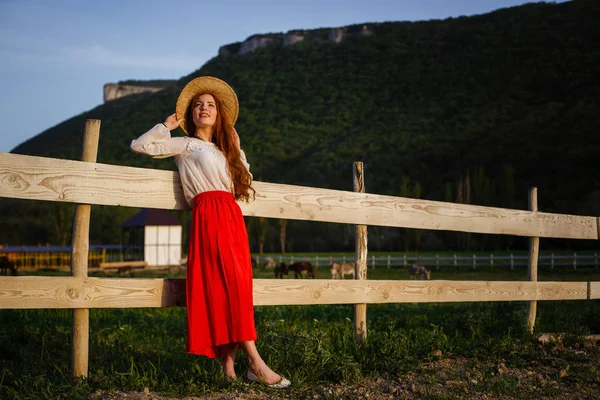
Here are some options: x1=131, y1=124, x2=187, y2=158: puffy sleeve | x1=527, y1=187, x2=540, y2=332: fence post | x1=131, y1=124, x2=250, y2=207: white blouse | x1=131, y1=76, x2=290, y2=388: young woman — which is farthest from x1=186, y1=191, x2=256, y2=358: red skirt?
x1=527, y1=187, x2=540, y2=332: fence post

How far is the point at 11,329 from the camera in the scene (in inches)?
244

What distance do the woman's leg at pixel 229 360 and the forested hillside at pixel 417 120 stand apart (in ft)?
117

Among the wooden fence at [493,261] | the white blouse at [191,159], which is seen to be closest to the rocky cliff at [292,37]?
the wooden fence at [493,261]

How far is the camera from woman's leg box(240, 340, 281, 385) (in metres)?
4.20

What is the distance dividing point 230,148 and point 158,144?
531 mm

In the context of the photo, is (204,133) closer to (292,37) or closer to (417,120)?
(417,120)

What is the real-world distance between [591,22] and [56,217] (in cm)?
6696

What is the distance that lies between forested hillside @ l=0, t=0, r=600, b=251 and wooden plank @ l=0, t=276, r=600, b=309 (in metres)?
32.7

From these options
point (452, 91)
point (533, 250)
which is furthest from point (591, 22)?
point (533, 250)

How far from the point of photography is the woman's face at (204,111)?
4633 mm

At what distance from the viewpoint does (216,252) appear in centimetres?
423

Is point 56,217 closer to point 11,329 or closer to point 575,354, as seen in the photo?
point 11,329

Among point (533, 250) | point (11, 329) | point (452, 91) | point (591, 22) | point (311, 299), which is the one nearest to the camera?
point (311, 299)

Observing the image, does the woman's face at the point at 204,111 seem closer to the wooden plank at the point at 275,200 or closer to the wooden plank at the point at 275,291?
the wooden plank at the point at 275,200
